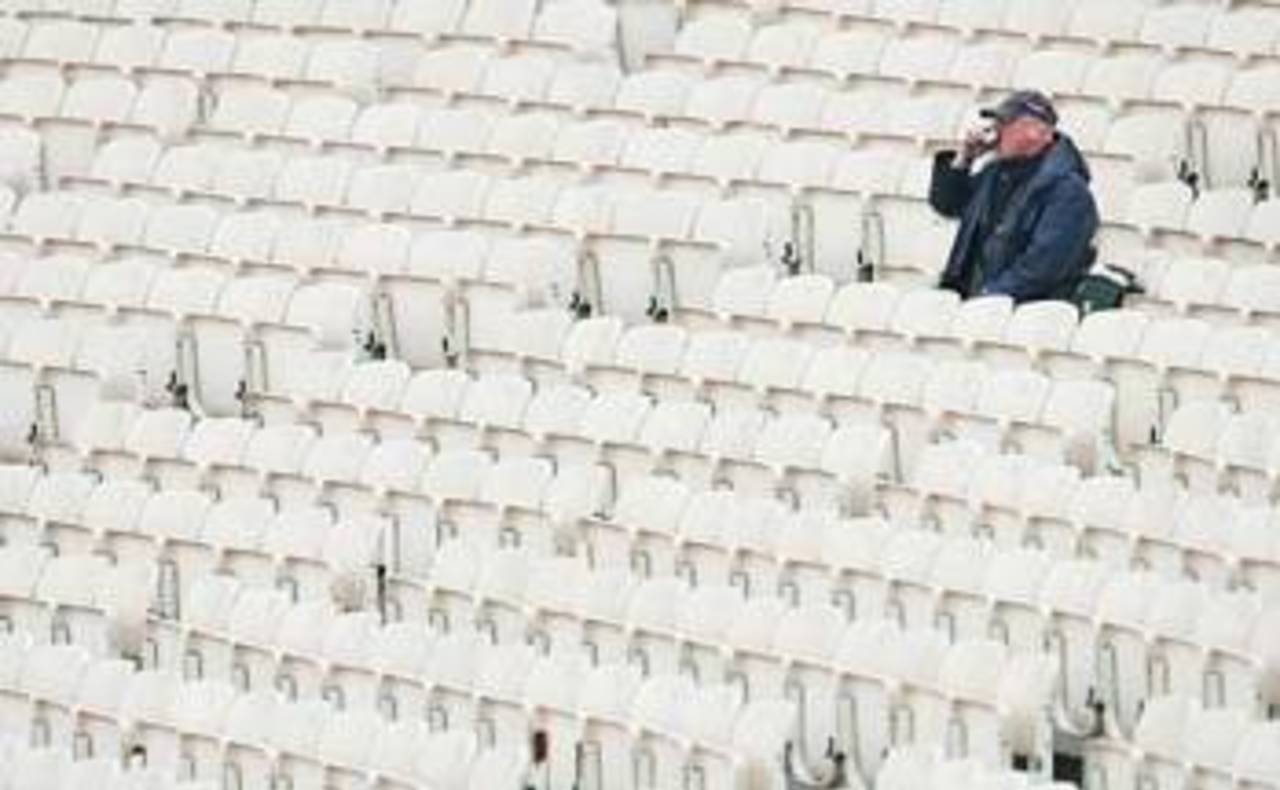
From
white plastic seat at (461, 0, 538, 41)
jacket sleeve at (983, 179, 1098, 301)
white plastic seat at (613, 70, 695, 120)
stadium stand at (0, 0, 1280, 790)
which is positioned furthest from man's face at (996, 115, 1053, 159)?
white plastic seat at (461, 0, 538, 41)

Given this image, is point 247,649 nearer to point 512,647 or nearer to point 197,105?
point 512,647

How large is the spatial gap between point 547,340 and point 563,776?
81.6 inches

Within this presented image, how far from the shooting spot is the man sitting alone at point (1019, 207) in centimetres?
1149

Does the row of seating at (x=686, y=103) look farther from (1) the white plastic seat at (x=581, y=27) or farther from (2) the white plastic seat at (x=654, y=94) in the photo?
(1) the white plastic seat at (x=581, y=27)

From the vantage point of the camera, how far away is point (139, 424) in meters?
12.2

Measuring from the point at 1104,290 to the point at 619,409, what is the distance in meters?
1.27

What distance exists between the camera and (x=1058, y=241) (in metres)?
11.5

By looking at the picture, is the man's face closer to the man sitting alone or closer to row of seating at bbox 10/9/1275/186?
the man sitting alone

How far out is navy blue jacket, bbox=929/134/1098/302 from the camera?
11484 mm

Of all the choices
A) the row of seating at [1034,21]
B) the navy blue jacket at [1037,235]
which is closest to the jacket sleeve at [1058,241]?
the navy blue jacket at [1037,235]

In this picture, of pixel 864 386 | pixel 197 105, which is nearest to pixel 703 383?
pixel 864 386

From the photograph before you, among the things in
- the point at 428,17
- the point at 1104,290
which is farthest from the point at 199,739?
the point at 428,17

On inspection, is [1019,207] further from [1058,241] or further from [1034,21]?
[1034,21]

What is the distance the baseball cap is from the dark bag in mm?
432
